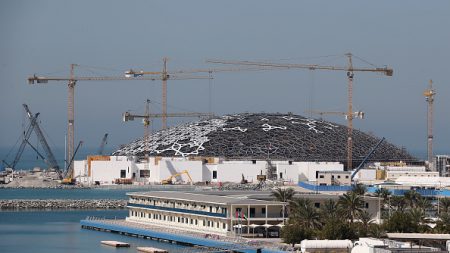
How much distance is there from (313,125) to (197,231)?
101m

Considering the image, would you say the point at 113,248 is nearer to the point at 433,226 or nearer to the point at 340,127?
the point at 433,226

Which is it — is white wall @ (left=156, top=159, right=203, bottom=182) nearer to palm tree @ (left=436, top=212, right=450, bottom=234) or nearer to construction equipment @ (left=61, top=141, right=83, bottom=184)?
construction equipment @ (left=61, top=141, right=83, bottom=184)

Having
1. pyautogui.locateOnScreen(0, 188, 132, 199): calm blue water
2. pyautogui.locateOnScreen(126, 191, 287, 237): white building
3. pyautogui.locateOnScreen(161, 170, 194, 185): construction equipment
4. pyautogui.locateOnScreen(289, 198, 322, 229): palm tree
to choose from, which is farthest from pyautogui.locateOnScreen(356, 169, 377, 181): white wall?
pyautogui.locateOnScreen(289, 198, 322, 229): palm tree

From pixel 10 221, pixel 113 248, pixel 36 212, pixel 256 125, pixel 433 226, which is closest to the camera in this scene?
pixel 433 226

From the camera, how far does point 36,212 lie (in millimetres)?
129875

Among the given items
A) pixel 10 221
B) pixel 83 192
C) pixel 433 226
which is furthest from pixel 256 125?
pixel 433 226

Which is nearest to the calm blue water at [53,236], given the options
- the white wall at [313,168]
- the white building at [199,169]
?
the white building at [199,169]

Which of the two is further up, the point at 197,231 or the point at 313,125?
the point at 313,125

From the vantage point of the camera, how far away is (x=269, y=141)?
7392 inches

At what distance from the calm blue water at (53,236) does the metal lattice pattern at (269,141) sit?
60.9 metres

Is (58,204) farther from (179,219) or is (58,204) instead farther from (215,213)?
(215,213)

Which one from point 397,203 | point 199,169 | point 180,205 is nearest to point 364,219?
point 397,203

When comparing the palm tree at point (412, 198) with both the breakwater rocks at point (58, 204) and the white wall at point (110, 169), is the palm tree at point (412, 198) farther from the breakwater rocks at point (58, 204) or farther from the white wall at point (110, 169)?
the white wall at point (110, 169)

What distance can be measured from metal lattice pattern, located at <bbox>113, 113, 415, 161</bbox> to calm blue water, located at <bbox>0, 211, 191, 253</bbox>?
200 feet
